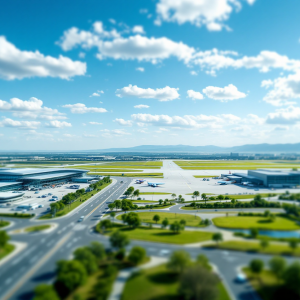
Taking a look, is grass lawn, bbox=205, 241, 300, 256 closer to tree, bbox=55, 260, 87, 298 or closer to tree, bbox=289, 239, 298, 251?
tree, bbox=289, 239, 298, 251

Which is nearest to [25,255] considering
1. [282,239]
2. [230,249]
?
[230,249]

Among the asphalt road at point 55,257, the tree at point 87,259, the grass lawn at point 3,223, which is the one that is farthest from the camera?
the grass lawn at point 3,223

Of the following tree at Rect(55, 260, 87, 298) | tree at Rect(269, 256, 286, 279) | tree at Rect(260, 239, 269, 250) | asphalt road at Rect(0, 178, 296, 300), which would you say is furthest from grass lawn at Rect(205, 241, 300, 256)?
tree at Rect(55, 260, 87, 298)

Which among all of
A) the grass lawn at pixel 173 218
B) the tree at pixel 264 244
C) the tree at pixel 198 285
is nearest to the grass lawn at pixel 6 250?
the grass lawn at pixel 173 218

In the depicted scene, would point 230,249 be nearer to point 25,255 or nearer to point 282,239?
point 282,239

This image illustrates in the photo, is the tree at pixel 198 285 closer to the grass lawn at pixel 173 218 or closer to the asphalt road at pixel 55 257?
the asphalt road at pixel 55 257

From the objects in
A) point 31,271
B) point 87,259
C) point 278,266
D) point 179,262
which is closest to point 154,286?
point 179,262
